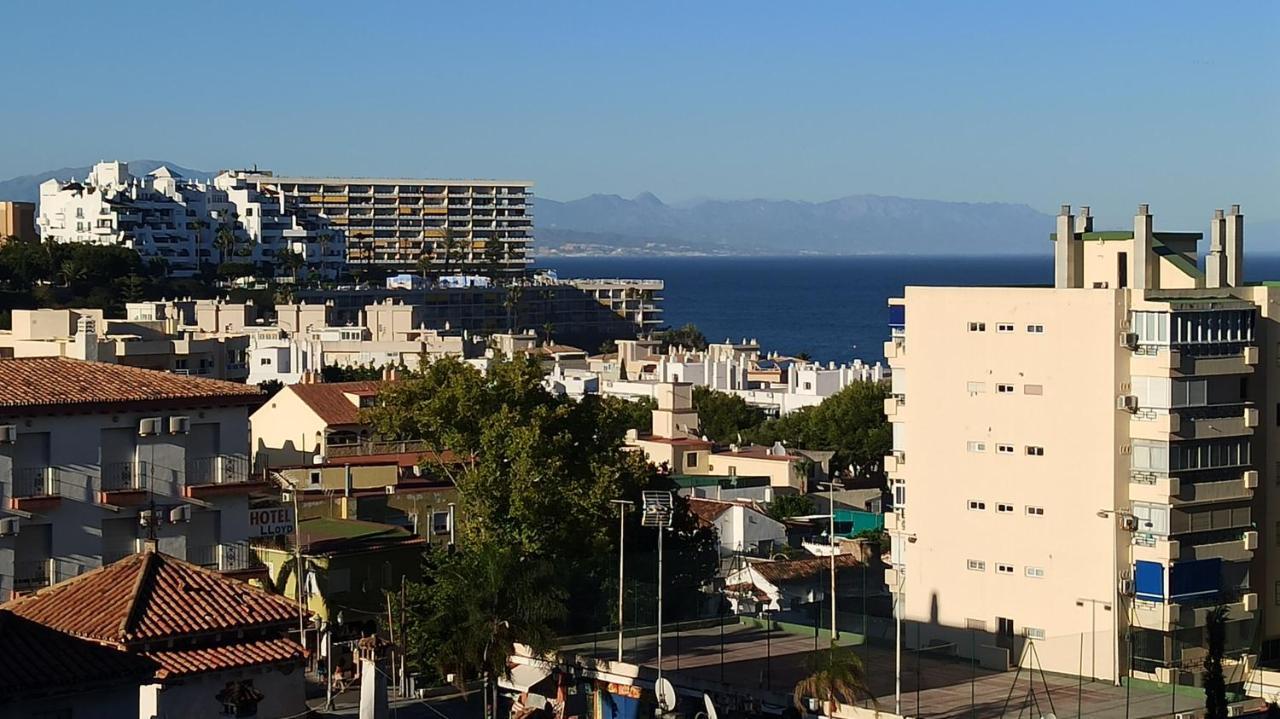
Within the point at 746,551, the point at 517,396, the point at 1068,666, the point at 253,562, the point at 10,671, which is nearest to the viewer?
the point at 10,671

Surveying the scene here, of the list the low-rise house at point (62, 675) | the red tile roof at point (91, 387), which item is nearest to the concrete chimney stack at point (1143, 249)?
the red tile roof at point (91, 387)

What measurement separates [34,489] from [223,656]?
1030 cm

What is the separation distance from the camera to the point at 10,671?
20.6 m

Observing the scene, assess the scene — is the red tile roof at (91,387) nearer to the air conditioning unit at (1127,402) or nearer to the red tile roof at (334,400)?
the air conditioning unit at (1127,402)

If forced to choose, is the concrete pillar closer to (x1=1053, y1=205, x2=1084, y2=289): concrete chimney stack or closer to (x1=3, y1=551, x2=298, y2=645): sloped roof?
(x1=1053, y1=205, x2=1084, y2=289): concrete chimney stack

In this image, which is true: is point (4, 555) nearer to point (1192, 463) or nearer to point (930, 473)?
point (930, 473)

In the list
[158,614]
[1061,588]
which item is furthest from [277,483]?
[158,614]

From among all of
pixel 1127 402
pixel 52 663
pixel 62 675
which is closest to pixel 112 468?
pixel 52 663

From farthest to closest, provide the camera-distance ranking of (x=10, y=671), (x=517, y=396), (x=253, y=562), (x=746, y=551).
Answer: (x=746, y=551) → (x=517, y=396) → (x=253, y=562) → (x=10, y=671)

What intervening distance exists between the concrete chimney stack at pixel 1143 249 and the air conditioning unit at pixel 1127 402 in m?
2.62

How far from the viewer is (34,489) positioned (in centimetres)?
3170

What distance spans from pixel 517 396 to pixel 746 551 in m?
9.22

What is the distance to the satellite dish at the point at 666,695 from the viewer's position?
96.4 ft

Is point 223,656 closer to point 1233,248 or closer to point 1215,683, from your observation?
point 1215,683
